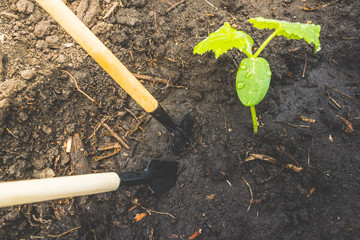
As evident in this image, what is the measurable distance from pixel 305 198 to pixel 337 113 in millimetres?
717

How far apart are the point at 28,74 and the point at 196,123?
4.34ft


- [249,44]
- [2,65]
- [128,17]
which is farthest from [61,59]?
[249,44]

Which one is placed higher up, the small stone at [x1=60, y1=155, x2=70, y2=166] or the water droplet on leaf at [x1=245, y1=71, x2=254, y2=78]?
the small stone at [x1=60, y1=155, x2=70, y2=166]

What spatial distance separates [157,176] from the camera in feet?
5.53

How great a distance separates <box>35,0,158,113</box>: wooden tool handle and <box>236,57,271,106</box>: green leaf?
1.94 ft

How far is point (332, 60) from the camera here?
1.97 m

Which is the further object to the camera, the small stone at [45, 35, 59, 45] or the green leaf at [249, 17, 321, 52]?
the small stone at [45, 35, 59, 45]

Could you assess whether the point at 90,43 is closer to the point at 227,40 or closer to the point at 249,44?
the point at 227,40

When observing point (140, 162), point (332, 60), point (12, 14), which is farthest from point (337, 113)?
point (12, 14)

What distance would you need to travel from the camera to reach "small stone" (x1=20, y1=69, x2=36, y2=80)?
5.76 ft

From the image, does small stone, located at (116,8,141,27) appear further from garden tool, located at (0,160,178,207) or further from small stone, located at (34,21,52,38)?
garden tool, located at (0,160,178,207)

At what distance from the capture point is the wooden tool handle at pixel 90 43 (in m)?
1.24

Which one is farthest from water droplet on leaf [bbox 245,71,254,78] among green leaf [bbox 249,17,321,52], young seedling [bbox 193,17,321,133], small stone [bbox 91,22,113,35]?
small stone [bbox 91,22,113,35]

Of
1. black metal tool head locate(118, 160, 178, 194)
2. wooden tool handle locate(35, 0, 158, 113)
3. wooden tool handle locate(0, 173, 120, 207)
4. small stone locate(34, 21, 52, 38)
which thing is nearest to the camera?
wooden tool handle locate(0, 173, 120, 207)
